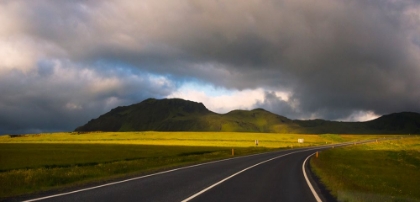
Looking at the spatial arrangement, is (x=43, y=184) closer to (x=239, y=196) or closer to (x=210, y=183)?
(x=210, y=183)

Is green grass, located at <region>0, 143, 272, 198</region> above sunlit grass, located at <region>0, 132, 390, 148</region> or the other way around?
the other way around

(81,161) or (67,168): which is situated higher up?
(81,161)

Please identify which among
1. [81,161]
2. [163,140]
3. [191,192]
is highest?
[163,140]

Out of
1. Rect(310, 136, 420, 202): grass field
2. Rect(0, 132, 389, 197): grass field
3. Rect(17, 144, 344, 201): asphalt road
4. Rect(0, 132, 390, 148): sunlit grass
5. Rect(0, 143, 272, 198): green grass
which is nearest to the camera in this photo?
Rect(17, 144, 344, 201): asphalt road

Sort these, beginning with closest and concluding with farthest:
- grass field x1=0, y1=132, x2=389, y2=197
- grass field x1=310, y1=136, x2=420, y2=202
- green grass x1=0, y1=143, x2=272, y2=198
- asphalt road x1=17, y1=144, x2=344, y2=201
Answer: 1. asphalt road x1=17, y1=144, x2=344, y2=201
2. grass field x1=310, y1=136, x2=420, y2=202
3. green grass x1=0, y1=143, x2=272, y2=198
4. grass field x1=0, y1=132, x2=389, y2=197

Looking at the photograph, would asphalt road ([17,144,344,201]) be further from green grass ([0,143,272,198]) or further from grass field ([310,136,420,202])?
green grass ([0,143,272,198])

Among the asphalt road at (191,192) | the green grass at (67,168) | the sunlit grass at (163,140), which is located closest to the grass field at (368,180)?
the asphalt road at (191,192)

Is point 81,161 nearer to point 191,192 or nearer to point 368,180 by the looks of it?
point 191,192

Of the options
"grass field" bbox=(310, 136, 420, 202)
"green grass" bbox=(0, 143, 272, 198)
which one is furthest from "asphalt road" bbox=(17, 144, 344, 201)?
"green grass" bbox=(0, 143, 272, 198)

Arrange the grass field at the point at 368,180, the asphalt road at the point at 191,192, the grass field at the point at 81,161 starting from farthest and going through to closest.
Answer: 1. the grass field at the point at 81,161
2. the grass field at the point at 368,180
3. the asphalt road at the point at 191,192

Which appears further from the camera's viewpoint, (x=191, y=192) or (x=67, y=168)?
(x=67, y=168)

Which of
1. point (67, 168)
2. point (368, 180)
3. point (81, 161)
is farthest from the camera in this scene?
point (81, 161)

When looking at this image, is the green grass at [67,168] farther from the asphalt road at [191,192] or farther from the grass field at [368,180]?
the grass field at [368,180]

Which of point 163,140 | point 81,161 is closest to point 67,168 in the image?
point 81,161
